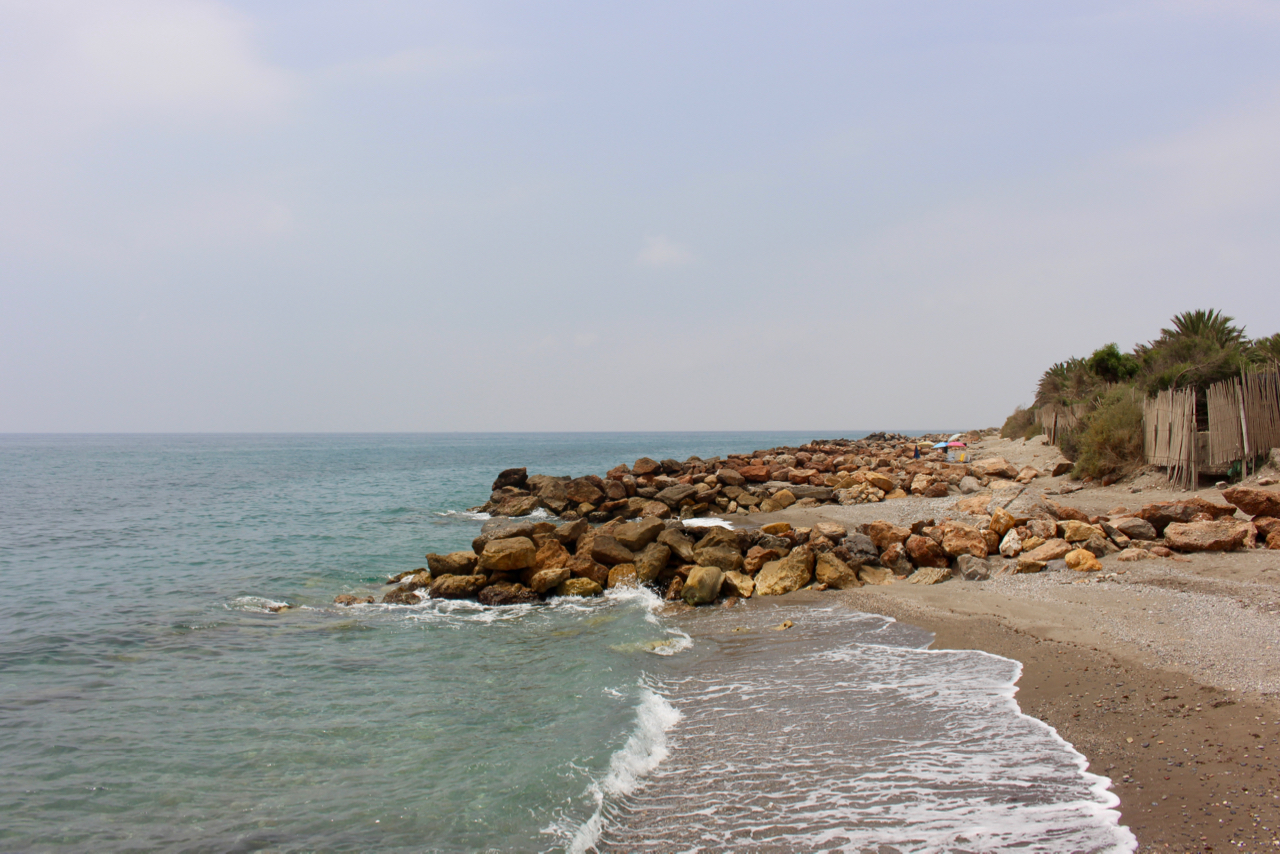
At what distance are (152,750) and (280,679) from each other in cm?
204

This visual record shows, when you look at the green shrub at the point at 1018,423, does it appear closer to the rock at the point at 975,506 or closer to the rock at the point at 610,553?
the rock at the point at 975,506

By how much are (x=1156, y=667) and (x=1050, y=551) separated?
4.90 meters

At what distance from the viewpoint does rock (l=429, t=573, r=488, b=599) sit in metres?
13.1

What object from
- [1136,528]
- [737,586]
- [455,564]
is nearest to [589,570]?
[455,564]

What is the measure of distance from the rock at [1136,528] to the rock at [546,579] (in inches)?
382

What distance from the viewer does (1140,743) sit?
532 centimetres

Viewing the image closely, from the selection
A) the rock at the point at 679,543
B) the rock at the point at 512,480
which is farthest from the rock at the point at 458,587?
the rock at the point at 512,480

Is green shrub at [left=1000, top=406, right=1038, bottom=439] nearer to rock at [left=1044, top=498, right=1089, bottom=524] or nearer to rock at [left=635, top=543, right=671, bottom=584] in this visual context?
rock at [left=1044, top=498, right=1089, bottom=524]

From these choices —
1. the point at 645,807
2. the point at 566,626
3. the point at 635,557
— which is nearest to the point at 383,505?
the point at 635,557

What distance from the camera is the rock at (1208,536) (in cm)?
1056

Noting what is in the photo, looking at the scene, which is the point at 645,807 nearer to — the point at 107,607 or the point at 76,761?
the point at 76,761

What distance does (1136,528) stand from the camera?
11.6 m

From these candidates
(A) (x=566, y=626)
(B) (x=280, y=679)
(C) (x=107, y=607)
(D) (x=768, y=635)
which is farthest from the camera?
(C) (x=107, y=607)

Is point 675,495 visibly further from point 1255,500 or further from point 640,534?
point 1255,500
